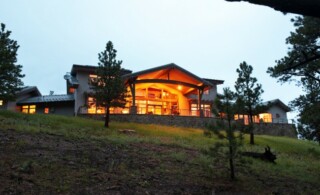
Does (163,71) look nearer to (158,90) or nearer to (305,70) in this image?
(158,90)

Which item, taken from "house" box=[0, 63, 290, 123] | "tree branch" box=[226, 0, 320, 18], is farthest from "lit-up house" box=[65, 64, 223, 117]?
"tree branch" box=[226, 0, 320, 18]

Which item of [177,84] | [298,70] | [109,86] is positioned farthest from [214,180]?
[177,84]

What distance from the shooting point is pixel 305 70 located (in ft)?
62.2

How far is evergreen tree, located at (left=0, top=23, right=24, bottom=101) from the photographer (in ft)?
88.8

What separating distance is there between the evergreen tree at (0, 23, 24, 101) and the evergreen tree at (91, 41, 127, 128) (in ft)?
21.6

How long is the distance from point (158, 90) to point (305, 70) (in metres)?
27.0

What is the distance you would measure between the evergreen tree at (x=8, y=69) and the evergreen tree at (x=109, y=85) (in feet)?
21.6

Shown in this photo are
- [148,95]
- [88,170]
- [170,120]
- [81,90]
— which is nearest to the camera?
[88,170]

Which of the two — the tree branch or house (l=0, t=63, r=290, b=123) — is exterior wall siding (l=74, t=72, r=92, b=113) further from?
the tree branch

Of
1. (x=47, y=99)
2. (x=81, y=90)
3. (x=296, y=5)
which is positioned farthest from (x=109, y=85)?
(x=296, y=5)

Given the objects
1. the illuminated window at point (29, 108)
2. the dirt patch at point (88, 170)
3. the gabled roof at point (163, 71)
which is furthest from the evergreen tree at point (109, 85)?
the illuminated window at point (29, 108)

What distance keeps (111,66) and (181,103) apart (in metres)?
16.4

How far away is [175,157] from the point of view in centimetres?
1669

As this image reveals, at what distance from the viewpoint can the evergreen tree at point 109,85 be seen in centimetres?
3044
